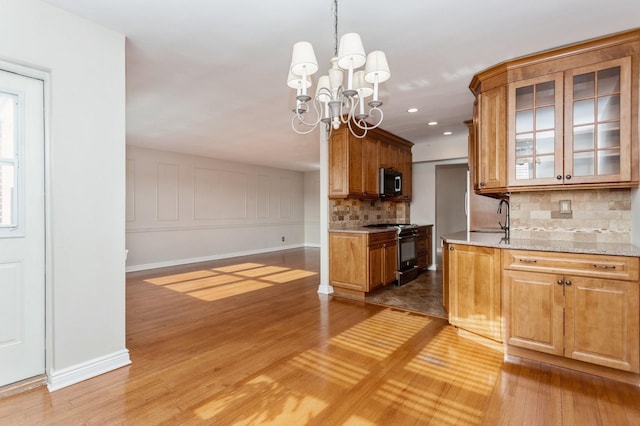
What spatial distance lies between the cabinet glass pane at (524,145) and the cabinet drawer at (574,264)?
891 mm

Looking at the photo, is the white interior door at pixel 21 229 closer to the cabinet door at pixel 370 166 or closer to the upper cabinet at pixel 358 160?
the upper cabinet at pixel 358 160

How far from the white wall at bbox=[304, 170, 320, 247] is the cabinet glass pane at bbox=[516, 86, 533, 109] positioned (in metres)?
7.85

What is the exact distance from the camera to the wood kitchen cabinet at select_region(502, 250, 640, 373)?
2.17 meters

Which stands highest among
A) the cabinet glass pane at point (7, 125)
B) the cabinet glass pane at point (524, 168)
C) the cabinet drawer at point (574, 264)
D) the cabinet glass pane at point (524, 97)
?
the cabinet glass pane at point (524, 97)

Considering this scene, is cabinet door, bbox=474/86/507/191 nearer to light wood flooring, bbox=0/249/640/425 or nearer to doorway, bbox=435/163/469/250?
light wood flooring, bbox=0/249/640/425

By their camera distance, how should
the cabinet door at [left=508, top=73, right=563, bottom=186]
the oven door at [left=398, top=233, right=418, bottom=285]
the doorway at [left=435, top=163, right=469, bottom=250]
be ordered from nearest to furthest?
the cabinet door at [left=508, top=73, right=563, bottom=186], the oven door at [left=398, top=233, right=418, bottom=285], the doorway at [left=435, top=163, right=469, bottom=250]

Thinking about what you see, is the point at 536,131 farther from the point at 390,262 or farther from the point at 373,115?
the point at 390,262

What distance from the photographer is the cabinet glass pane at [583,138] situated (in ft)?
8.38

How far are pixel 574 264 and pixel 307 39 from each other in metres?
2.56

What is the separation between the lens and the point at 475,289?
2.85 m

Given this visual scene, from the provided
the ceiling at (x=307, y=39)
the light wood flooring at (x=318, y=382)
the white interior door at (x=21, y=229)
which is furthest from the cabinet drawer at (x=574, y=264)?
the white interior door at (x=21, y=229)

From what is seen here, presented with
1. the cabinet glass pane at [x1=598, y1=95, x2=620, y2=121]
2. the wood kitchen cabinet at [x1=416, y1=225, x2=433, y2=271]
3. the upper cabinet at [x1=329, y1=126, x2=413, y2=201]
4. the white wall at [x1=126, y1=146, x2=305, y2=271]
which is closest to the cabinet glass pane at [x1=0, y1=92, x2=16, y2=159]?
the upper cabinet at [x1=329, y1=126, x2=413, y2=201]

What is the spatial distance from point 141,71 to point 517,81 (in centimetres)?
342

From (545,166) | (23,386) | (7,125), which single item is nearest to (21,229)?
(7,125)
